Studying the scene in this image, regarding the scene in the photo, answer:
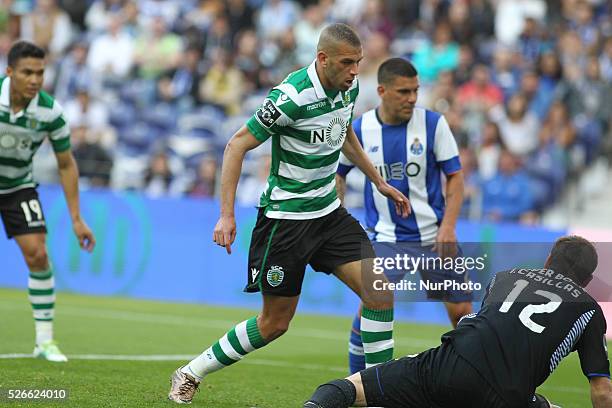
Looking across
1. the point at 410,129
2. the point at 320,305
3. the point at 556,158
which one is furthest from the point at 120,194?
the point at 410,129

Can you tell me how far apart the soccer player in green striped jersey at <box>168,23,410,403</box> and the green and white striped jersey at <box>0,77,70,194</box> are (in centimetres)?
279

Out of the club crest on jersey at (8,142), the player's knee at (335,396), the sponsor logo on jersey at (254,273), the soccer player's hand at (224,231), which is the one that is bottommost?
the player's knee at (335,396)

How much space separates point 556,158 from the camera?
1634cm

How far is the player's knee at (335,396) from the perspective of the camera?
6.09m

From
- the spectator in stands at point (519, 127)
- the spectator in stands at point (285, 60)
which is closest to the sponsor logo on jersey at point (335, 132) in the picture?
the spectator in stands at point (519, 127)

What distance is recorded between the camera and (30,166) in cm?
985

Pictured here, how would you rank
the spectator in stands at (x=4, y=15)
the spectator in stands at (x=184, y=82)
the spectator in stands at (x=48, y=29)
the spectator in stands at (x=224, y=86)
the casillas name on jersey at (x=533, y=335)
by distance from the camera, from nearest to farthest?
the casillas name on jersey at (x=533, y=335) → the spectator in stands at (x=224, y=86) → the spectator in stands at (x=184, y=82) → the spectator in stands at (x=48, y=29) → the spectator in stands at (x=4, y=15)

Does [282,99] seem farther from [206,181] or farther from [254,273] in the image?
[206,181]

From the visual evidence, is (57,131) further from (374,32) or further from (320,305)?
(374,32)

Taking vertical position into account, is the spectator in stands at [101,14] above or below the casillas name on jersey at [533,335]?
above

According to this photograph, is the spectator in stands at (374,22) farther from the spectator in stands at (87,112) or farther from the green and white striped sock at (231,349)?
the green and white striped sock at (231,349)

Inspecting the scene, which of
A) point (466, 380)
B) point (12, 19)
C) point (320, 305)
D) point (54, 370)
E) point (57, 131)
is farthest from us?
point (12, 19)

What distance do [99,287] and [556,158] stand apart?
7.35 metres

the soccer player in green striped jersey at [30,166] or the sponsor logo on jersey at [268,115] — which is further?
the soccer player in green striped jersey at [30,166]
